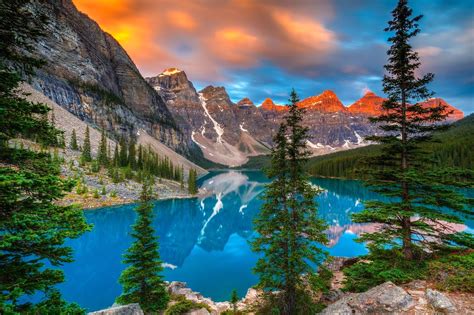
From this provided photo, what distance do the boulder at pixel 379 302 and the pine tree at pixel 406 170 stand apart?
7.68 feet

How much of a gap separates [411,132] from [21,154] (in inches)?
659

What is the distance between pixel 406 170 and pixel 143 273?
16208 mm

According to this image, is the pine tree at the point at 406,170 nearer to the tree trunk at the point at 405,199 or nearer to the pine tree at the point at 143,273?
the tree trunk at the point at 405,199

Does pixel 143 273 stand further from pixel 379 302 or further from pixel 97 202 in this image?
pixel 97 202

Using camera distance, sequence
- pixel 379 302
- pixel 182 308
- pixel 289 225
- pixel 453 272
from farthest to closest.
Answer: pixel 182 308 < pixel 289 225 < pixel 453 272 < pixel 379 302

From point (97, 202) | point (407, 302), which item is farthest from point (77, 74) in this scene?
point (407, 302)

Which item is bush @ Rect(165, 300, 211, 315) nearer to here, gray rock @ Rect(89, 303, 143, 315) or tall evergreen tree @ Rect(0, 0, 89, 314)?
gray rock @ Rect(89, 303, 143, 315)

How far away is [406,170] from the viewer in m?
12.2

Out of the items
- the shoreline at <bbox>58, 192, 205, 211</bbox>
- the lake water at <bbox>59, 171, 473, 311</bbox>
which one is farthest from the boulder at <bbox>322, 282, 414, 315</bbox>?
the shoreline at <bbox>58, 192, 205, 211</bbox>

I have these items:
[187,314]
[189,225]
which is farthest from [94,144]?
[187,314]

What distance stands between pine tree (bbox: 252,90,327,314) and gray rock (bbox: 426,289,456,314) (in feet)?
14.7

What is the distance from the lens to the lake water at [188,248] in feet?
82.7

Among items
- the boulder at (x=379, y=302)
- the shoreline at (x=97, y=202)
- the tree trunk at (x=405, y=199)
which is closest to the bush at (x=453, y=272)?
the tree trunk at (x=405, y=199)

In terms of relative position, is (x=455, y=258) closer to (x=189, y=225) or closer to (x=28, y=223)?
(x=28, y=223)
